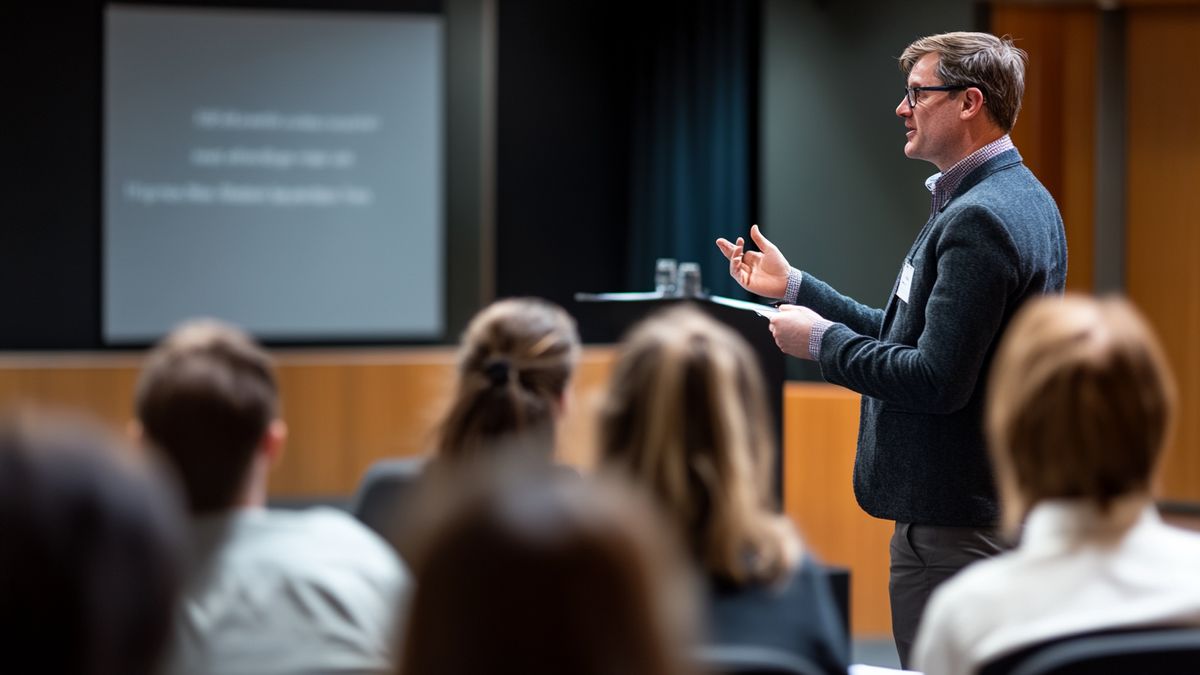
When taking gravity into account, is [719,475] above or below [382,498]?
above

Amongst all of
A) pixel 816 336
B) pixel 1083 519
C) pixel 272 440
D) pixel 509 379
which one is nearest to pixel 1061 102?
pixel 816 336

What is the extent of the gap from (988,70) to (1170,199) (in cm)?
368

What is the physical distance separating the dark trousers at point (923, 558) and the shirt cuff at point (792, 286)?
1.87 ft

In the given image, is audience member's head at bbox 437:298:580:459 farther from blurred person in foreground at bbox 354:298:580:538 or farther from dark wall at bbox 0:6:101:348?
dark wall at bbox 0:6:101:348

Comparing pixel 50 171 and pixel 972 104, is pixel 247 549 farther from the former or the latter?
pixel 50 171

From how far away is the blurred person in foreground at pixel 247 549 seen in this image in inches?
59.9

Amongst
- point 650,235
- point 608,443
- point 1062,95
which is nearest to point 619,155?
point 650,235

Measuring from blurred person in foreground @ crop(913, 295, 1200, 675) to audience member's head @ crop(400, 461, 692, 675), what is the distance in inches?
34.2

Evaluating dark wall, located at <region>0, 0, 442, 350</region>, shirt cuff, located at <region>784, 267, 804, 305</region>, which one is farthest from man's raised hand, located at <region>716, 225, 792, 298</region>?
dark wall, located at <region>0, 0, 442, 350</region>

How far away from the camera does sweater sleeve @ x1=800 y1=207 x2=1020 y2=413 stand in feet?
8.05

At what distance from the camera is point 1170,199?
5.91 metres

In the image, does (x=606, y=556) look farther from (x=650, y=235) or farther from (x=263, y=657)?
(x=650, y=235)

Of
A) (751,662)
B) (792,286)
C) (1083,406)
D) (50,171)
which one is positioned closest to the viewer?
(751,662)

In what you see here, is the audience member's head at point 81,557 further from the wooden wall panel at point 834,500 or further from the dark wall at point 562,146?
the dark wall at point 562,146
